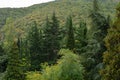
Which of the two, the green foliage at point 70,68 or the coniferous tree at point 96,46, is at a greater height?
the coniferous tree at point 96,46

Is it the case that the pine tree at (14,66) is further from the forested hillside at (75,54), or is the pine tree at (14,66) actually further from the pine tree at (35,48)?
the pine tree at (35,48)

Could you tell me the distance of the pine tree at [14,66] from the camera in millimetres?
42906

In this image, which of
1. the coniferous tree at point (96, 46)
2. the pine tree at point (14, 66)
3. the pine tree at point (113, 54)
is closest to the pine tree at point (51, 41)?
the pine tree at point (14, 66)

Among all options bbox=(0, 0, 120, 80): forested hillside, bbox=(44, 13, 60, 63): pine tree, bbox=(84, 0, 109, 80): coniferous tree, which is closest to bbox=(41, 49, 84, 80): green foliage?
bbox=(0, 0, 120, 80): forested hillside

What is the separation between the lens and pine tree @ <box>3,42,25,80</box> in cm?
4291

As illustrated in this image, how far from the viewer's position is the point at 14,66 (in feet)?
142

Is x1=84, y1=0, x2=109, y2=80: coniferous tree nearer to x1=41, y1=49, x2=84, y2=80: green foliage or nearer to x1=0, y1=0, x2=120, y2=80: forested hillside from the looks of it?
x1=0, y1=0, x2=120, y2=80: forested hillside

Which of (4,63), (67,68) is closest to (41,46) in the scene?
(4,63)

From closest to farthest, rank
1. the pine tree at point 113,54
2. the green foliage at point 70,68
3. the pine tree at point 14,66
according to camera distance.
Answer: the pine tree at point 113,54
the green foliage at point 70,68
the pine tree at point 14,66

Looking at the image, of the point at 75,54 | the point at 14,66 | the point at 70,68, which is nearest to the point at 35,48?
the point at 14,66

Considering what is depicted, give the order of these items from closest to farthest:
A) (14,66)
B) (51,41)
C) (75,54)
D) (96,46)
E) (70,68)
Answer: (96,46), (70,68), (75,54), (14,66), (51,41)

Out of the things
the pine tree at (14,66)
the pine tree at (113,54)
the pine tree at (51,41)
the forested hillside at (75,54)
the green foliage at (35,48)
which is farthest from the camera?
the pine tree at (51,41)

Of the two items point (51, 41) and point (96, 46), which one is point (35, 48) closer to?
point (51, 41)

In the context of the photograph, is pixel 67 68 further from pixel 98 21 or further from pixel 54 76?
pixel 98 21
